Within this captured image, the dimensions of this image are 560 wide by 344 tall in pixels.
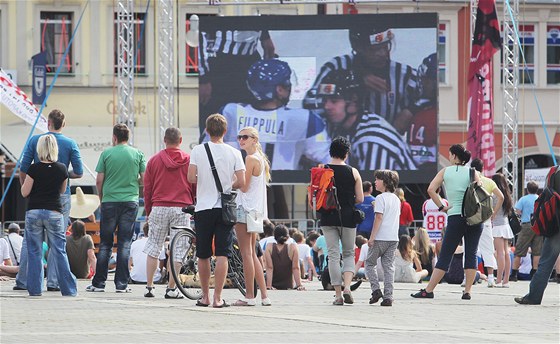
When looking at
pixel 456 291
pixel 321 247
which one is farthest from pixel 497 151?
pixel 456 291

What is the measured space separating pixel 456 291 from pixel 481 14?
1380 centimetres

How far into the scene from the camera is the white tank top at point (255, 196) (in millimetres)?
14859

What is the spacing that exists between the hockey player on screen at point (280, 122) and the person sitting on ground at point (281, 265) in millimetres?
13902

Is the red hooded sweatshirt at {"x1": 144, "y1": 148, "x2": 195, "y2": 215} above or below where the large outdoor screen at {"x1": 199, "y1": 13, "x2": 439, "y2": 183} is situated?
below

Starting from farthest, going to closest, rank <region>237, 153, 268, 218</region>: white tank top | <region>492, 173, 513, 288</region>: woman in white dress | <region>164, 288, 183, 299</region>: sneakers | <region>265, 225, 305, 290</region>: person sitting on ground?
<region>492, 173, 513, 288</region>: woman in white dress, <region>265, 225, 305, 290</region>: person sitting on ground, <region>164, 288, 183, 299</region>: sneakers, <region>237, 153, 268, 218</region>: white tank top

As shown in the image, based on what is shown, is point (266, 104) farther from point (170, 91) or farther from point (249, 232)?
point (249, 232)

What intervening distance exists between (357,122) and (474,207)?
1888cm

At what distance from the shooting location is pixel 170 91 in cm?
3381

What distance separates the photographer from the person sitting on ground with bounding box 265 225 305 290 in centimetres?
2158

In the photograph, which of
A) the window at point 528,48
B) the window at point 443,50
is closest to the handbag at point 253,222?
the window at point 443,50

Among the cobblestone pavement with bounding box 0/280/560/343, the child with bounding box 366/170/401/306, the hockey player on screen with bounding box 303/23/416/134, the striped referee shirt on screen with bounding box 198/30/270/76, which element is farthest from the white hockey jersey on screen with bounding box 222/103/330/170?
the child with bounding box 366/170/401/306

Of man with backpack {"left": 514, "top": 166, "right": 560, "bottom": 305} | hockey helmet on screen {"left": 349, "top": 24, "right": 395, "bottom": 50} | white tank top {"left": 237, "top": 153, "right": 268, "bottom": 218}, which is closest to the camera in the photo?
white tank top {"left": 237, "top": 153, "right": 268, "bottom": 218}

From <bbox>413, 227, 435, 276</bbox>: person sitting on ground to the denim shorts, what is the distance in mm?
10551

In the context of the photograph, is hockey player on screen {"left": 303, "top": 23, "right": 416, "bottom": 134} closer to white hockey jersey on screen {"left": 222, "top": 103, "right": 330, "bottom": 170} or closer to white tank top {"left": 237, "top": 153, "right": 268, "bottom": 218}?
white hockey jersey on screen {"left": 222, "top": 103, "right": 330, "bottom": 170}
